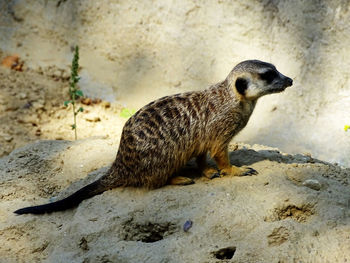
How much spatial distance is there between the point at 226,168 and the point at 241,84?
533 millimetres

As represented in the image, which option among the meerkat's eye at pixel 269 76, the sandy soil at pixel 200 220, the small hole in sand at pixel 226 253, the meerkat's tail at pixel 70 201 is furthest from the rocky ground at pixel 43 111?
the small hole in sand at pixel 226 253

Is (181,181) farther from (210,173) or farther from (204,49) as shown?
(204,49)

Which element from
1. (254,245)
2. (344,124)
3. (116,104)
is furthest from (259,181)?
(116,104)

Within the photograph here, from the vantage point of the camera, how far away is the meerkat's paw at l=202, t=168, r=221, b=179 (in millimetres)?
3217

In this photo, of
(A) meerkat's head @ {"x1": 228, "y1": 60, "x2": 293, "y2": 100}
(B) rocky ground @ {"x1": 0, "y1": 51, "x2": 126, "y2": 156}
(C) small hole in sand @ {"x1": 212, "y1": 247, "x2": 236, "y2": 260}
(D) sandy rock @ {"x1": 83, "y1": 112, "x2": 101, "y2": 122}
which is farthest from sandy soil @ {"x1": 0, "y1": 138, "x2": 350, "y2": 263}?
(D) sandy rock @ {"x1": 83, "y1": 112, "x2": 101, "y2": 122}

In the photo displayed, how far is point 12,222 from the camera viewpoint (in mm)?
3072

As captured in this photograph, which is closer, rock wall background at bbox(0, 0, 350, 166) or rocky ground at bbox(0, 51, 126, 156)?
rock wall background at bbox(0, 0, 350, 166)

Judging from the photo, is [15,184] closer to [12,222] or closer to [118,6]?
[12,222]

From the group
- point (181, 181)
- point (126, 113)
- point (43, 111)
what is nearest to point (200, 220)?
point (181, 181)

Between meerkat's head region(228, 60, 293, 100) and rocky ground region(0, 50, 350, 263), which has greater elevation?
meerkat's head region(228, 60, 293, 100)

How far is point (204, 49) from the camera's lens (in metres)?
5.45

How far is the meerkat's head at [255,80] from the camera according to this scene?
3.20 meters

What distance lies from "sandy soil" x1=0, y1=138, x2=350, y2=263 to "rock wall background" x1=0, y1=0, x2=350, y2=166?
4.95 feet

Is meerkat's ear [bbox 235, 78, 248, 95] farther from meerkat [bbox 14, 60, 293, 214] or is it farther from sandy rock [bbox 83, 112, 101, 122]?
sandy rock [bbox 83, 112, 101, 122]
